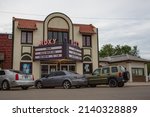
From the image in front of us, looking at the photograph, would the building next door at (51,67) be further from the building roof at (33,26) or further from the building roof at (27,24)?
the building roof at (27,24)

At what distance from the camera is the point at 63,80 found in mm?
20344

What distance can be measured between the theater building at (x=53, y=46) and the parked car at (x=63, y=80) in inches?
229

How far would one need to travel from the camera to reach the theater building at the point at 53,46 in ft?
91.0

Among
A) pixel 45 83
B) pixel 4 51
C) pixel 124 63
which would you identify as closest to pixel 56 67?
pixel 4 51

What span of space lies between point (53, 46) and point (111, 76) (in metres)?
8.21

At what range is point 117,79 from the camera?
21.5 m

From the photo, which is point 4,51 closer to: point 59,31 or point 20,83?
point 59,31

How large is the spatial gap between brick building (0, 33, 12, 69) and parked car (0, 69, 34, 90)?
925cm

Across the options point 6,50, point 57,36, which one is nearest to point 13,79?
point 6,50

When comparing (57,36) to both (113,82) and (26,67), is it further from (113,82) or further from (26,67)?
(113,82)

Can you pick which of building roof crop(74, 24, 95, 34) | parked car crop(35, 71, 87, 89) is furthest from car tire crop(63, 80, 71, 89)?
building roof crop(74, 24, 95, 34)

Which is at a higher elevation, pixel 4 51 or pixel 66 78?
pixel 4 51

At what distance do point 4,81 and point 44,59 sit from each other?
9.31 m

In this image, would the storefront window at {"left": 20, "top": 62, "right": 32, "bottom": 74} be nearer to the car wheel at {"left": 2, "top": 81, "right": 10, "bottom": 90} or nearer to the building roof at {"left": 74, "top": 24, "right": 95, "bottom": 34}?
the building roof at {"left": 74, "top": 24, "right": 95, "bottom": 34}
